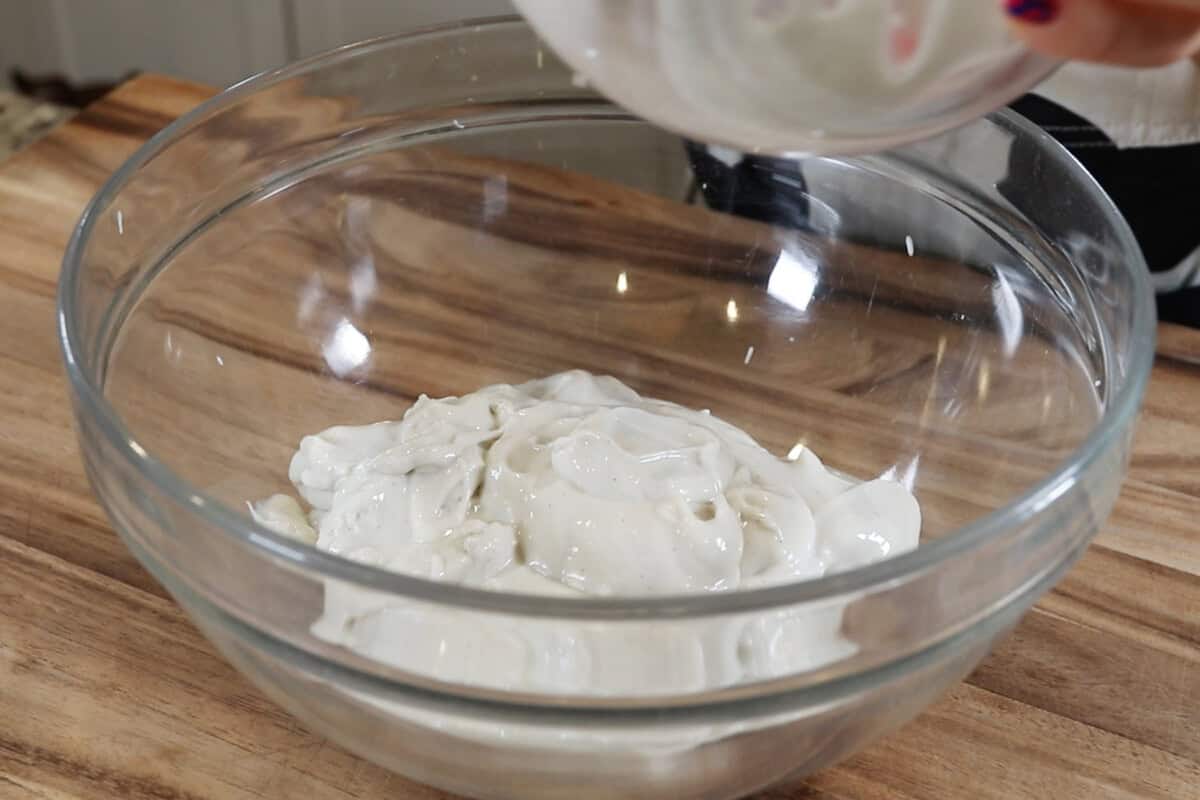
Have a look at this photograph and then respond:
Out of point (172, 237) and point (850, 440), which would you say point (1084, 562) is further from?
point (172, 237)

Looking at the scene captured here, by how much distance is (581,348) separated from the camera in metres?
0.90

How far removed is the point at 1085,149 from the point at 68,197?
787 mm

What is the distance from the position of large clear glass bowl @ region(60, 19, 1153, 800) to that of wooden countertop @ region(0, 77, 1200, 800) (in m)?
0.08

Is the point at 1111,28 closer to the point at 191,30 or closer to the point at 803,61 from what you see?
the point at 803,61

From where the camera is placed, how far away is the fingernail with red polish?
0.47m

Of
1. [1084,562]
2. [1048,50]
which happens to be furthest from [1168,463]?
[1048,50]

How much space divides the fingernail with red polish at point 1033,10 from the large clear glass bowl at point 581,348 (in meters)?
0.17

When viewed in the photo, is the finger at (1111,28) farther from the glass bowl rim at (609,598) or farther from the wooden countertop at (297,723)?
the wooden countertop at (297,723)

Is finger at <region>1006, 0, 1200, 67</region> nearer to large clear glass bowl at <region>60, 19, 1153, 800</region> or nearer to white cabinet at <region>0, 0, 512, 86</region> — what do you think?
large clear glass bowl at <region>60, 19, 1153, 800</region>

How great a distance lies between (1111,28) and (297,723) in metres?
0.48

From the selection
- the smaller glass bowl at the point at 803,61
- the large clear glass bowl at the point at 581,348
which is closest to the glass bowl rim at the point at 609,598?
the large clear glass bowl at the point at 581,348

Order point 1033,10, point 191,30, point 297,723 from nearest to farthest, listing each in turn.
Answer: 1. point 1033,10
2. point 297,723
3. point 191,30

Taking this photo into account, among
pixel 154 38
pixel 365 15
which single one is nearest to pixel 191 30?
pixel 154 38

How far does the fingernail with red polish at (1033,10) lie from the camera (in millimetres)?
466
